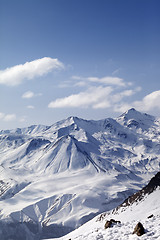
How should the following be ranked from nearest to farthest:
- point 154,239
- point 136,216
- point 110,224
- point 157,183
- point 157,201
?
point 154,239 → point 110,224 → point 136,216 → point 157,201 → point 157,183

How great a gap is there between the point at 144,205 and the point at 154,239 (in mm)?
51774

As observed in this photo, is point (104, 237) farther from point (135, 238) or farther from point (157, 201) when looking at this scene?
point (157, 201)

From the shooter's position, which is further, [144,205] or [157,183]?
[157,183]

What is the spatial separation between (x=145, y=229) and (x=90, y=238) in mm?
6701

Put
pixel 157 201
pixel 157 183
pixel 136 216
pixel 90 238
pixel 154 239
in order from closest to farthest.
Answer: pixel 154 239 → pixel 90 238 → pixel 136 216 → pixel 157 201 → pixel 157 183

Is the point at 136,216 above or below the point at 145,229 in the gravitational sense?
below

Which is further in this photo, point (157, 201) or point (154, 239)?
point (157, 201)

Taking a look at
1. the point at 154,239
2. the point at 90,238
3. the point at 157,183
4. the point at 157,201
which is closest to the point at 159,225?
the point at 154,239

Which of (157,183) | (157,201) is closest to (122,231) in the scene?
(157,201)

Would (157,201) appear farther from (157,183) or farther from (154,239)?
(154,239)

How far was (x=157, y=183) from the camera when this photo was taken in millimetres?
88375

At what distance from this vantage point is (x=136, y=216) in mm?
59469

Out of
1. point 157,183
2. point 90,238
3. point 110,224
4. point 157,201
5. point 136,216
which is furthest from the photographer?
point 157,183

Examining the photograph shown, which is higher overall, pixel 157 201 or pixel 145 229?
pixel 145 229
